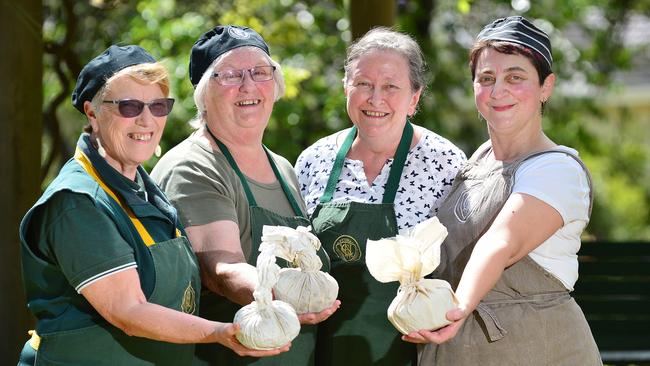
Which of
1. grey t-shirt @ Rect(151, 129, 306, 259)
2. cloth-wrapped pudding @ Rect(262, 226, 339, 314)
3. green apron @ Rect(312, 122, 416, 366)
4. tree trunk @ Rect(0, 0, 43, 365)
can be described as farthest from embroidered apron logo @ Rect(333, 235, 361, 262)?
tree trunk @ Rect(0, 0, 43, 365)

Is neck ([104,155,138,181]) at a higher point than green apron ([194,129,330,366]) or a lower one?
higher

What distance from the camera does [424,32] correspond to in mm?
9461

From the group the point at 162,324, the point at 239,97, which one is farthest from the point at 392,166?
the point at 162,324

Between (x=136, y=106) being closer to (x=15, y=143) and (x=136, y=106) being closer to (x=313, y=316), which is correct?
(x=313, y=316)

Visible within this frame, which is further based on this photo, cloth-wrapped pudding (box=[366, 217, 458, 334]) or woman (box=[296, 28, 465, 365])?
woman (box=[296, 28, 465, 365])

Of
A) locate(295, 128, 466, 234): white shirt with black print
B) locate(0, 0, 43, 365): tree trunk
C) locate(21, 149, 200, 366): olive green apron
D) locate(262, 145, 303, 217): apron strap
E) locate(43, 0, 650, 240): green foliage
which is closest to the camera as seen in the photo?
locate(21, 149, 200, 366): olive green apron

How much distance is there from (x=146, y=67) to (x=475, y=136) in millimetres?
7114

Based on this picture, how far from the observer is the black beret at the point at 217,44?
3.50 m

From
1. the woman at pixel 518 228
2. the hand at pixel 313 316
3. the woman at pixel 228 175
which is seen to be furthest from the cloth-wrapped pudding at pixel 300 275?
the woman at pixel 518 228

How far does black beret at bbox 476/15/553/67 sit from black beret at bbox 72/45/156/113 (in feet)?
4.27

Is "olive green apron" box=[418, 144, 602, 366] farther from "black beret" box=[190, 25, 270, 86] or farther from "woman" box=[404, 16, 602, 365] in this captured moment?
"black beret" box=[190, 25, 270, 86]

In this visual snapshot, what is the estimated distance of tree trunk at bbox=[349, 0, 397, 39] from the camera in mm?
5336

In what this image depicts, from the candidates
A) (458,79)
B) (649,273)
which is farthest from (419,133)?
(458,79)

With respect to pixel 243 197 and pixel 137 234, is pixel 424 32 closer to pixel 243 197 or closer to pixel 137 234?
pixel 243 197
